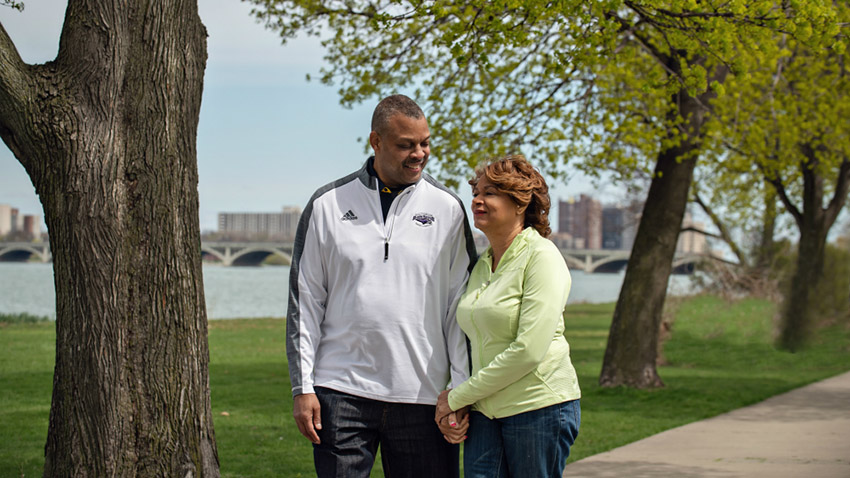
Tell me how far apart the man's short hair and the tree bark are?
8985 millimetres

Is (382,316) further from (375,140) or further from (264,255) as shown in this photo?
(264,255)

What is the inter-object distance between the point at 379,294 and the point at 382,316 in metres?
0.09

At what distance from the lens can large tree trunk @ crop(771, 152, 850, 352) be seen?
1809 cm

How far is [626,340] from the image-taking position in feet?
40.3

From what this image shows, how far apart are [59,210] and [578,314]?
87.8ft

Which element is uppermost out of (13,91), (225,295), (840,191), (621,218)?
(840,191)

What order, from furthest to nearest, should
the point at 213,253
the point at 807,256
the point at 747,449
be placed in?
the point at 213,253 → the point at 807,256 → the point at 747,449

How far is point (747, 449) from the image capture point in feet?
26.6

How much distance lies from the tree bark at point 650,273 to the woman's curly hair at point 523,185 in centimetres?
890

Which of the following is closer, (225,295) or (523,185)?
(523,185)

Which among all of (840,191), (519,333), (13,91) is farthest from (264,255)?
(519,333)

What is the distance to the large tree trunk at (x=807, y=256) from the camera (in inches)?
712

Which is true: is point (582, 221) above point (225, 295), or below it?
above

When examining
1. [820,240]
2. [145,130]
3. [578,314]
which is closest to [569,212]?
[578,314]
